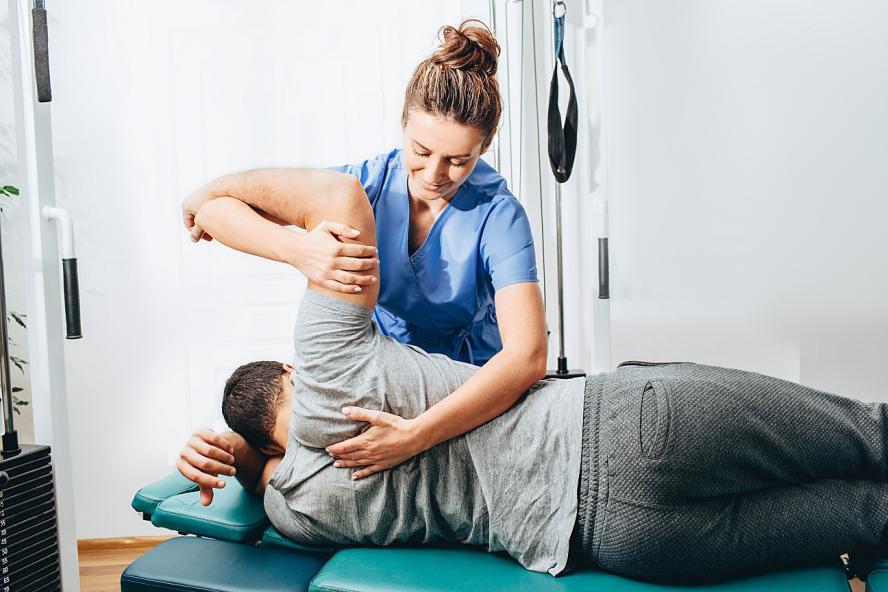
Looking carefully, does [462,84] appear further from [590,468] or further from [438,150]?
[590,468]

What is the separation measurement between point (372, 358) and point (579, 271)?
1.28m

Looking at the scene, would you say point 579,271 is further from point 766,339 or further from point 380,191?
point 380,191

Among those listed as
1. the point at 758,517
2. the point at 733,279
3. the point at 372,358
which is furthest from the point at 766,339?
the point at 372,358

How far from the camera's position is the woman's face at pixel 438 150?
1410mm

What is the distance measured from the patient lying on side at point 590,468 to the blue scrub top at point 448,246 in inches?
11.1

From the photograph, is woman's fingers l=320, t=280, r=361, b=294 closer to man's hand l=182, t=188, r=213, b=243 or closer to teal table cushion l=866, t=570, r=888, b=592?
man's hand l=182, t=188, r=213, b=243

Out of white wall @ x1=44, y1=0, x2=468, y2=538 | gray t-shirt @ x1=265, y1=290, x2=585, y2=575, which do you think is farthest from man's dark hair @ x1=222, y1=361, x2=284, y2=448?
white wall @ x1=44, y1=0, x2=468, y2=538

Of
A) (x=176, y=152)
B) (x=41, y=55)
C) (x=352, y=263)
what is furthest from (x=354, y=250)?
(x=176, y=152)

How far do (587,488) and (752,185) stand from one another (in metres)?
1.39

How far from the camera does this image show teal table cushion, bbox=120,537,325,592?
1.20 m

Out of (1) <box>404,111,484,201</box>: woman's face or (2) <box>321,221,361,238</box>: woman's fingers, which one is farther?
(1) <box>404,111,484,201</box>: woman's face

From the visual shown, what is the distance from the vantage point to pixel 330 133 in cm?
262

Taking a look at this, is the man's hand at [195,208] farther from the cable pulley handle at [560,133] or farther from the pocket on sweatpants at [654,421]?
the cable pulley handle at [560,133]

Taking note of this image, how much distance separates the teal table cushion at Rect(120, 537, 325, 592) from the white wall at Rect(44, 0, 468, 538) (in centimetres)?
140
